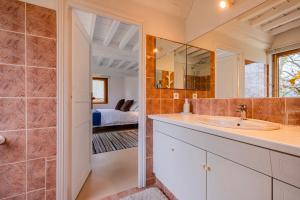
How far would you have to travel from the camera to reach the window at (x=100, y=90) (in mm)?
6617

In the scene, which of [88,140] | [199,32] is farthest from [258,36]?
[88,140]

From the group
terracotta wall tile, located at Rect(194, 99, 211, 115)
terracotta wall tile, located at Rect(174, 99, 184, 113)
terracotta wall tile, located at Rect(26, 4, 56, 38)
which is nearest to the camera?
A: terracotta wall tile, located at Rect(26, 4, 56, 38)

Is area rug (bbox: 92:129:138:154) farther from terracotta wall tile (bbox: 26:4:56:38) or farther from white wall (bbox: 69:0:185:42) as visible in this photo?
white wall (bbox: 69:0:185:42)

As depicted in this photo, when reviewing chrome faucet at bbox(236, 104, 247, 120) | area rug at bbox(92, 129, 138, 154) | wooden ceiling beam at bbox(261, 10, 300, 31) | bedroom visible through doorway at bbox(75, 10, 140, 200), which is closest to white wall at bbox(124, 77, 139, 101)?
bedroom visible through doorway at bbox(75, 10, 140, 200)

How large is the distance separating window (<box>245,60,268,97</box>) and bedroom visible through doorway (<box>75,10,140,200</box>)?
133cm

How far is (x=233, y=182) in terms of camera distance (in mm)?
780

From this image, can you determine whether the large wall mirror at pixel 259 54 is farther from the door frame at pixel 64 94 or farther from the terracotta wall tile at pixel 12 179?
the terracotta wall tile at pixel 12 179

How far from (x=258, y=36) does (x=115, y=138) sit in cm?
358

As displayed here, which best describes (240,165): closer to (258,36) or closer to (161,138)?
(161,138)

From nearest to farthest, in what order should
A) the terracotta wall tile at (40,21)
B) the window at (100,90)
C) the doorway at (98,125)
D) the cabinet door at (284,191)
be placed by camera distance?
the cabinet door at (284,191)
the terracotta wall tile at (40,21)
the doorway at (98,125)
the window at (100,90)

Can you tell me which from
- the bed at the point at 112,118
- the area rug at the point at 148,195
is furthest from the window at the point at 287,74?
the bed at the point at 112,118

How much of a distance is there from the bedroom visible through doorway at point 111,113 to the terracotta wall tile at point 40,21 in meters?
0.35

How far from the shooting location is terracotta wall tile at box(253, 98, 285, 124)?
1048 mm

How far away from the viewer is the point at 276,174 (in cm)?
59
